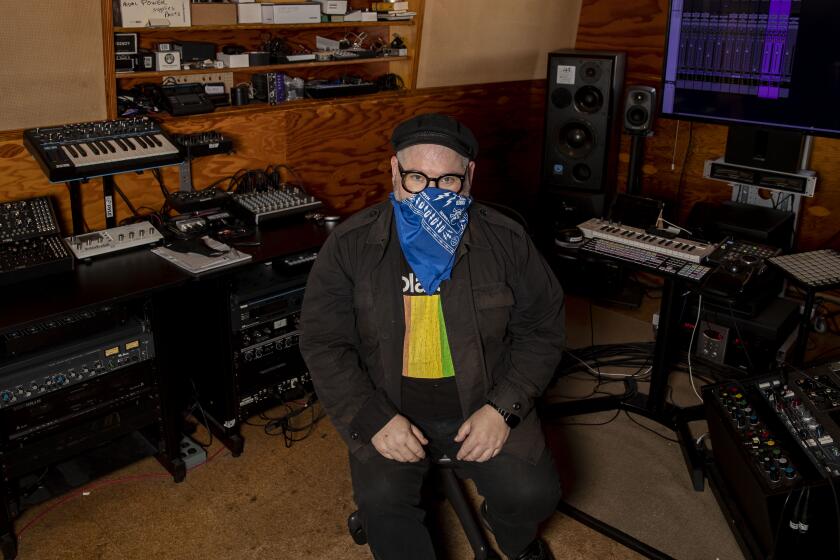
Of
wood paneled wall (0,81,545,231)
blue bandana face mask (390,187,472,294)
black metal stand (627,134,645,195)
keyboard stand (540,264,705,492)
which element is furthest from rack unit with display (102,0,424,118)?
keyboard stand (540,264,705,492)

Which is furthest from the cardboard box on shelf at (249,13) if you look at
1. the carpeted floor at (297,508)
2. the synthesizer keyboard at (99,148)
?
the carpeted floor at (297,508)

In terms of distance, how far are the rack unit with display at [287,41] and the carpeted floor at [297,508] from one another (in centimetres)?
126

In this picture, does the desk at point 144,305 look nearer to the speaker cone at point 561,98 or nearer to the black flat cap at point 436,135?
the black flat cap at point 436,135

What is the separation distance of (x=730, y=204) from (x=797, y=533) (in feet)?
5.35

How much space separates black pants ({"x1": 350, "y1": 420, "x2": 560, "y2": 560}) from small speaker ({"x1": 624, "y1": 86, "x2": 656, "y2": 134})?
72.7 inches

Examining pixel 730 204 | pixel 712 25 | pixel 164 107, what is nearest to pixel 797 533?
pixel 730 204

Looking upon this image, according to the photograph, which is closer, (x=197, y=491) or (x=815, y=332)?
(x=197, y=491)

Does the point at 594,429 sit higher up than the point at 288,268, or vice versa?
the point at 288,268

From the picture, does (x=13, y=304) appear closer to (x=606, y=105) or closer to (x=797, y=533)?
(x=797, y=533)

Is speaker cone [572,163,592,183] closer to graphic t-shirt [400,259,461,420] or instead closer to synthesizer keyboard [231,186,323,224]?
synthesizer keyboard [231,186,323,224]

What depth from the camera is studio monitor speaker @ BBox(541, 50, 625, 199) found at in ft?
11.4

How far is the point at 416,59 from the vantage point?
3562 mm

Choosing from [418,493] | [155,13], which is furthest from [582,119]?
[418,493]

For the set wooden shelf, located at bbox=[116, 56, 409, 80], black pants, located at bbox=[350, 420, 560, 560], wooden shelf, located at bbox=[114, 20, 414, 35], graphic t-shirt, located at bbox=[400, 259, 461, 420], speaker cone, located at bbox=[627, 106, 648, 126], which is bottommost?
black pants, located at bbox=[350, 420, 560, 560]
